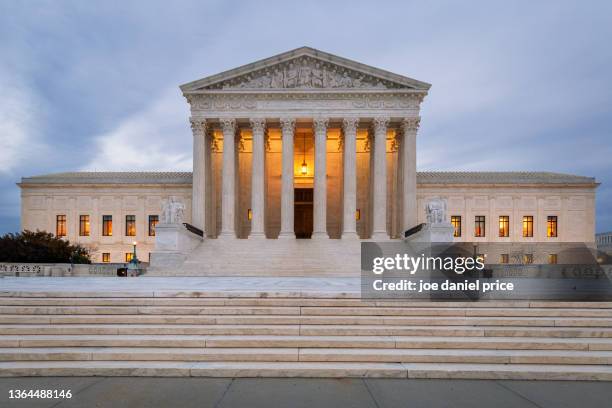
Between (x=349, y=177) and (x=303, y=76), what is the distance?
31.6 ft

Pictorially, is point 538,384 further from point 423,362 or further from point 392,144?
point 392,144

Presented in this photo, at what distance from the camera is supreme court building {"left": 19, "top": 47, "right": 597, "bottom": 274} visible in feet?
119

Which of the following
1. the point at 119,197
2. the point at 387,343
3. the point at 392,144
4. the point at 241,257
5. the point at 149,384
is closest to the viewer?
the point at 149,384

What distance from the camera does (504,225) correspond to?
4775cm

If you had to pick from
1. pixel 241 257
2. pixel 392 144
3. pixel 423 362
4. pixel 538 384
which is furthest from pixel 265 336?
pixel 392 144

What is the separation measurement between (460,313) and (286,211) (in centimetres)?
2643

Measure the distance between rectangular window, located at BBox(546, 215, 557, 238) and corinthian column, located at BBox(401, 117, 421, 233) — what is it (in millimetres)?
20438

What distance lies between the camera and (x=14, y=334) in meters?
9.86

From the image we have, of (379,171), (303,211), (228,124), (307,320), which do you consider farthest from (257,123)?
(307,320)

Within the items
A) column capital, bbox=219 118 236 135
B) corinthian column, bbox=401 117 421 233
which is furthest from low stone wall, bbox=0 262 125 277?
corinthian column, bbox=401 117 421 233

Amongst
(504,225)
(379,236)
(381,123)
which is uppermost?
(381,123)

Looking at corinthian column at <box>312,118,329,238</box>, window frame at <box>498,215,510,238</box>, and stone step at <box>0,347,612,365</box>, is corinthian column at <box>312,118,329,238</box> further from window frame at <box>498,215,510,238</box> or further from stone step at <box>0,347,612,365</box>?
stone step at <box>0,347,612,365</box>

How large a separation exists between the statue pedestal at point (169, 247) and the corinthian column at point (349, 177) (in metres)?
13.2

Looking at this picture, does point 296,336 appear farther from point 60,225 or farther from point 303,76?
point 60,225
